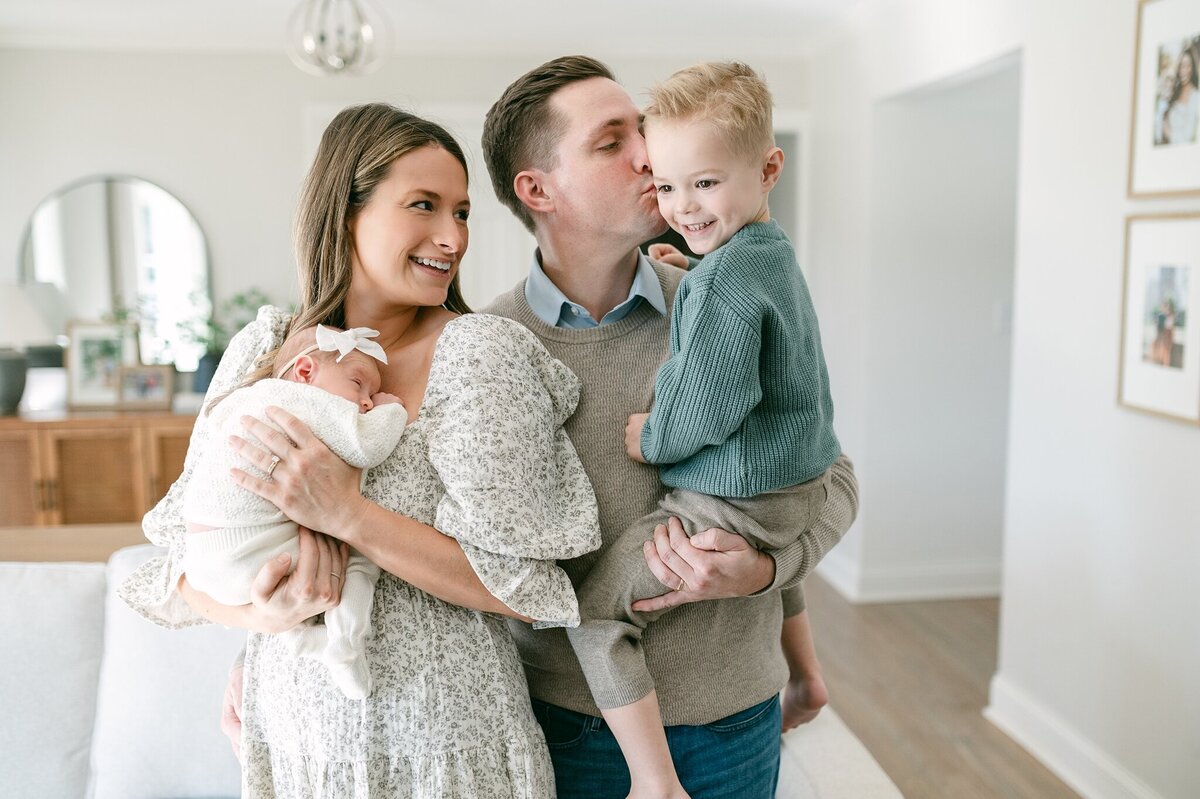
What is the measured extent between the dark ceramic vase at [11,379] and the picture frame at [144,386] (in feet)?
1.36

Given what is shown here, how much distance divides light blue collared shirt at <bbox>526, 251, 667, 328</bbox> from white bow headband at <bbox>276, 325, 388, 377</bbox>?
0.30 meters

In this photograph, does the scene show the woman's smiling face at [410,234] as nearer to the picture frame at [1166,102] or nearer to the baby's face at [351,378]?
the baby's face at [351,378]

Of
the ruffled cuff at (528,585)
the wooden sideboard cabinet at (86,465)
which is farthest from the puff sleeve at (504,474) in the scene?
the wooden sideboard cabinet at (86,465)

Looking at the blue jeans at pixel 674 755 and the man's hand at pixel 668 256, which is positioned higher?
the man's hand at pixel 668 256

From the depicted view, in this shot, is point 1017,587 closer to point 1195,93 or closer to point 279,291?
point 1195,93

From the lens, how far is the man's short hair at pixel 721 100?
1.25 meters

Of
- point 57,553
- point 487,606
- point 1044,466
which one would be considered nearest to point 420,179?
point 487,606

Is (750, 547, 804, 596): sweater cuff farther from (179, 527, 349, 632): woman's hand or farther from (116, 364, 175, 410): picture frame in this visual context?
(116, 364, 175, 410): picture frame

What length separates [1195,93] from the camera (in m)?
2.34

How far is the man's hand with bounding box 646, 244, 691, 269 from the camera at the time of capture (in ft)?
5.28

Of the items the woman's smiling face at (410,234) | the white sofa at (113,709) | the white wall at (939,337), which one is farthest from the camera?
the white wall at (939,337)

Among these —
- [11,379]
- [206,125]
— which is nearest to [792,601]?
[11,379]

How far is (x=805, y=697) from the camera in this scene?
5.17 ft

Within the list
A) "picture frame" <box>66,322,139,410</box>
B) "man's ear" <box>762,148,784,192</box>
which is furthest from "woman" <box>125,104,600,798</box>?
"picture frame" <box>66,322,139,410</box>
